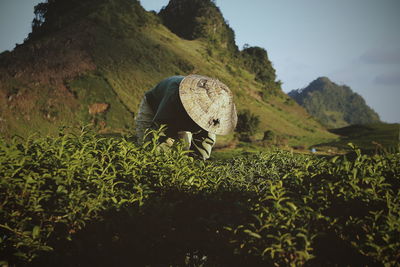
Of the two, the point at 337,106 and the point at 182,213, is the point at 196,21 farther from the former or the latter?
the point at 337,106

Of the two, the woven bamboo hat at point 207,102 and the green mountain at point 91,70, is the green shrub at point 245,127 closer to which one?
the green mountain at point 91,70

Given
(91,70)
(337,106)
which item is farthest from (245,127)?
(337,106)

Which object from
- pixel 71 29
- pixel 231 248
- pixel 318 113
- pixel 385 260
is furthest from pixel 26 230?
pixel 318 113

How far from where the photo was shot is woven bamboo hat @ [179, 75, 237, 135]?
12.3 feet

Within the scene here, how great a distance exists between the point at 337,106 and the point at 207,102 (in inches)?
7841

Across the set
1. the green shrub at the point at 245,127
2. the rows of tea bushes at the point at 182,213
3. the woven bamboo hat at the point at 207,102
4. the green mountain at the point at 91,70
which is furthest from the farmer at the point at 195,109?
the green shrub at the point at 245,127

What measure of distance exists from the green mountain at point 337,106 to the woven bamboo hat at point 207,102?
164m

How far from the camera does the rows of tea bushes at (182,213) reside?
1.89m

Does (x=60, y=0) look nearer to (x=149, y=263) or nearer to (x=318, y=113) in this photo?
(x=149, y=263)

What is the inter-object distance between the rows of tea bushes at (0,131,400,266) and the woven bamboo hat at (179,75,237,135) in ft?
4.43

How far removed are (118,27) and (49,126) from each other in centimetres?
2084

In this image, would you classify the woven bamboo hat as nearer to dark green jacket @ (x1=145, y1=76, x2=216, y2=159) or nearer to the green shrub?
dark green jacket @ (x1=145, y1=76, x2=216, y2=159)

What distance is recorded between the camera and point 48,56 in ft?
80.0

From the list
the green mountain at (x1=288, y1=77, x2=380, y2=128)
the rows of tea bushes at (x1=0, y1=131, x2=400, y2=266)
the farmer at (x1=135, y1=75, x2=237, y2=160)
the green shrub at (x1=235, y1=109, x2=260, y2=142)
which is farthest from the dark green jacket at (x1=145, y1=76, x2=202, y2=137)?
the green mountain at (x1=288, y1=77, x2=380, y2=128)
